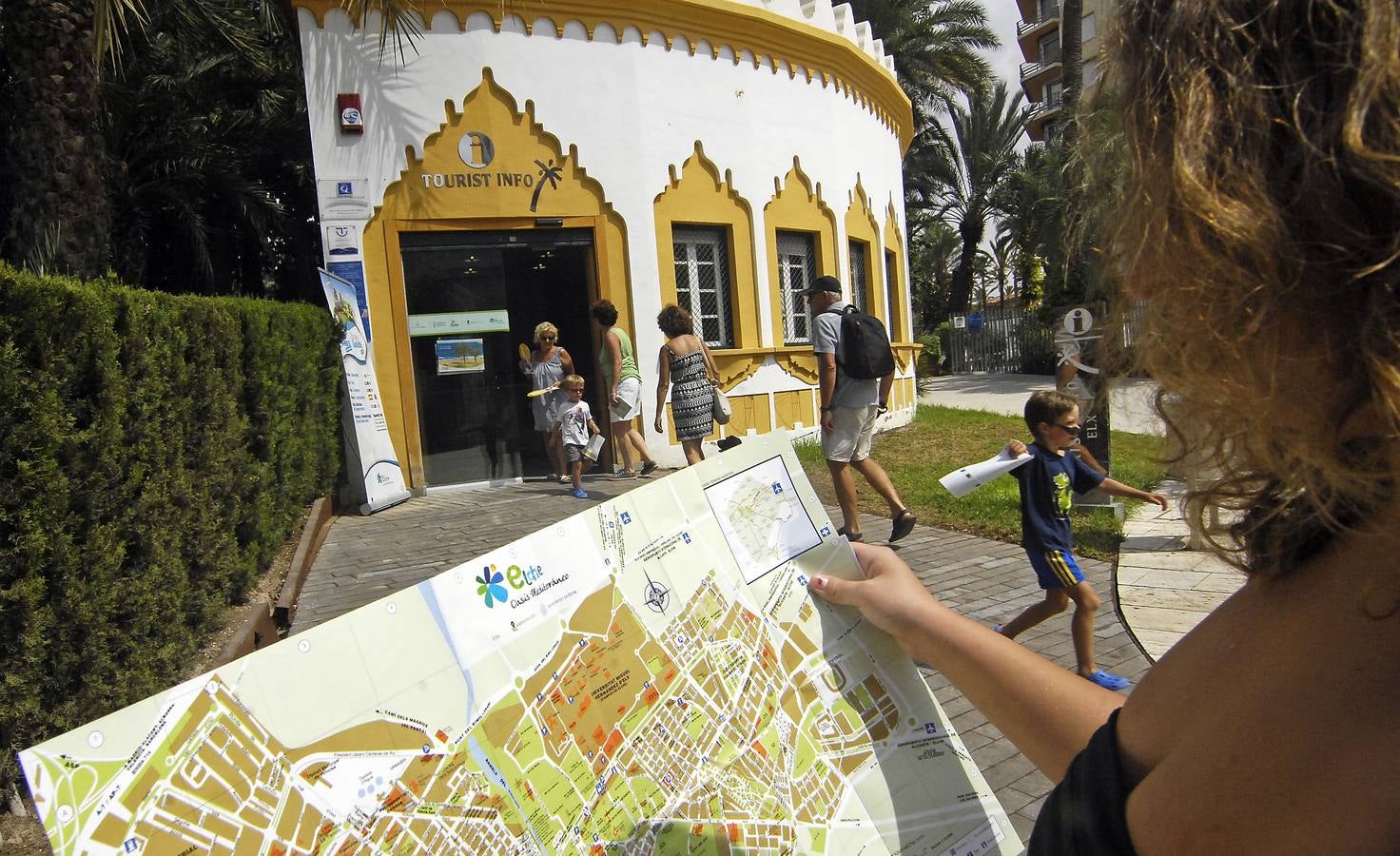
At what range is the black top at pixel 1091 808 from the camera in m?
0.92

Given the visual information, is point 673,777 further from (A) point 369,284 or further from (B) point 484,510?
(A) point 369,284

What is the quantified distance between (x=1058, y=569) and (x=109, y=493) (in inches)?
156

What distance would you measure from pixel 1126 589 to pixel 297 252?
40.7 feet

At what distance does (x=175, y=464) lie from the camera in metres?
3.96

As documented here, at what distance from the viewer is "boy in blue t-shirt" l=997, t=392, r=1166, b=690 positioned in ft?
13.1

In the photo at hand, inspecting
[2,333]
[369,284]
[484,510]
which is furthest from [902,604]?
[369,284]

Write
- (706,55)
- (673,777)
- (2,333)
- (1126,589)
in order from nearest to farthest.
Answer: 1. (673,777)
2. (2,333)
3. (1126,589)
4. (706,55)

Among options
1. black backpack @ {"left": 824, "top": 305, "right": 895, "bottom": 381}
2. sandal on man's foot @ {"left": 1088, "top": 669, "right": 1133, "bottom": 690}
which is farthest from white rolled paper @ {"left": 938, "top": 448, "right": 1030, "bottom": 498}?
black backpack @ {"left": 824, "top": 305, "right": 895, "bottom": 381}

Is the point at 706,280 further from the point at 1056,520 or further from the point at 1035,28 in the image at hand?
the point at 1035,28

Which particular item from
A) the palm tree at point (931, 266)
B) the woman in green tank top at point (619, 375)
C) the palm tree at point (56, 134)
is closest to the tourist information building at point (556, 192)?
the woman in green tank top at point (619, 375)

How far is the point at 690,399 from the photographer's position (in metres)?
8.23

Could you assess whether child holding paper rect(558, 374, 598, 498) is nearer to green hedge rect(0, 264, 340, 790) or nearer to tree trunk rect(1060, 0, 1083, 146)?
green hedge rect(0, 264, 340, 790)

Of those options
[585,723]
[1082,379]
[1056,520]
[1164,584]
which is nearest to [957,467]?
[1082,379]

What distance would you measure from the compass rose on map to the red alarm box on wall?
950cm
